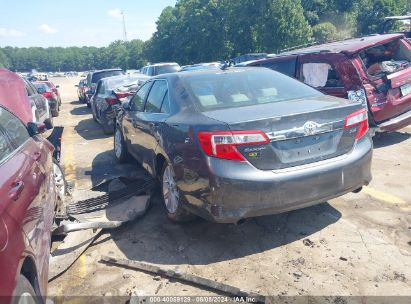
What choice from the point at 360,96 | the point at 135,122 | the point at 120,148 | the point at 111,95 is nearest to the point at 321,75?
the point at 360,96

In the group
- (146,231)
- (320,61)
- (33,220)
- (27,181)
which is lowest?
(146,231)

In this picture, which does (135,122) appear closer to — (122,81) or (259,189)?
(259,189)

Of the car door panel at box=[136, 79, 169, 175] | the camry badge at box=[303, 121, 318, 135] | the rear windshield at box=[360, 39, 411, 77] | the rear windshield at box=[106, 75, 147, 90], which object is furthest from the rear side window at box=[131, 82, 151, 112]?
the rear windshield at box=[106, 75, 147, 90]

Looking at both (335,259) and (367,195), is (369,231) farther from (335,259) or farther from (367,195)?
(367,195)

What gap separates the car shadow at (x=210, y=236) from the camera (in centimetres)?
372

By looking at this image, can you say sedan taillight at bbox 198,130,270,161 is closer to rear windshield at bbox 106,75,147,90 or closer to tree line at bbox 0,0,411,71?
rear windshield at bbox 106,75,147,90

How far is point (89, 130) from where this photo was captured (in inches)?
476

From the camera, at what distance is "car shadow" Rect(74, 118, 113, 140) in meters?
10.8

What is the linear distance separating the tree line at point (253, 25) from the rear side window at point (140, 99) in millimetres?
30586

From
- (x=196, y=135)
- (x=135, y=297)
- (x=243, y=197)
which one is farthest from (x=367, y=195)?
(x=135, y=297)

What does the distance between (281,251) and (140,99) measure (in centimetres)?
307

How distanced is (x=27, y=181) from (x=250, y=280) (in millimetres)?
1896

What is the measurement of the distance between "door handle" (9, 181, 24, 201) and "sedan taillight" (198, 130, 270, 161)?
4.92 feet

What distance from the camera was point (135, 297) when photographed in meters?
3.05
